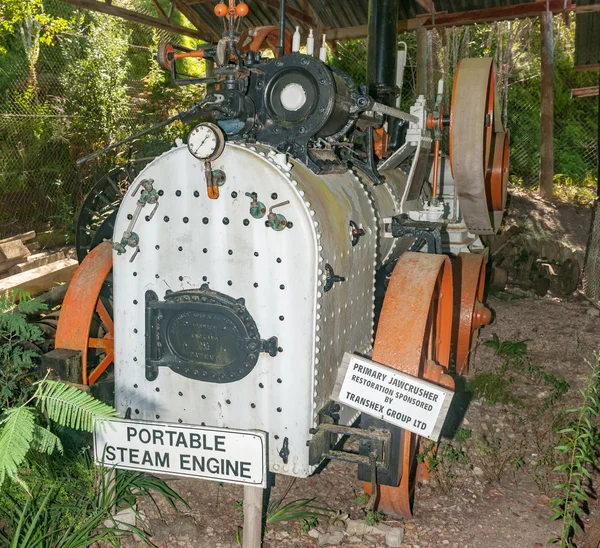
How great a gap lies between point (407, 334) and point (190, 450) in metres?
0.99

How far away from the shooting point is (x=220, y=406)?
9.03ft

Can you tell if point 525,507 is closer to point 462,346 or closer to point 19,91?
point 462,346

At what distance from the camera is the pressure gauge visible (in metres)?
2.45

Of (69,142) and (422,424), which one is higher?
(69,142)

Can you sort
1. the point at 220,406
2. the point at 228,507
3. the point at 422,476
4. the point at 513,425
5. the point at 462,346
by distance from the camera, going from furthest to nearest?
the point at 462,346
the point at 513,425
the point at 422,476
the point at 228,507
the point at 220,406

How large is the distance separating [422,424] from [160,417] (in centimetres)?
112

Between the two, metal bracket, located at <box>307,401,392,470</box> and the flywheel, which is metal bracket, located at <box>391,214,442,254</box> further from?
metal bracket, located at <box>307,401,392,470</box>

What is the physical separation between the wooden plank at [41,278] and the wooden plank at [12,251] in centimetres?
31

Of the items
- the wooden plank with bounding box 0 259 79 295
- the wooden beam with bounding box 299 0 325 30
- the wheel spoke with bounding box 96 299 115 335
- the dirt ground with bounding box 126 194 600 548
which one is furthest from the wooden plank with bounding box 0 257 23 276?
the wooden beam with bounding box 299 0 325 30

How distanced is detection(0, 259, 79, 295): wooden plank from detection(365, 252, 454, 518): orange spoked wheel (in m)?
4.55

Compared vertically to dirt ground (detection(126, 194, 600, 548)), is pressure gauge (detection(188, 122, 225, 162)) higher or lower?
higher

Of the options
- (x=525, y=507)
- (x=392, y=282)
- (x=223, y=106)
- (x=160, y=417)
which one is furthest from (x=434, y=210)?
(x=160, y=417)

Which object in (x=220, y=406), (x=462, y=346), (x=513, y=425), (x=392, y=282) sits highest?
(x=392, y=282)

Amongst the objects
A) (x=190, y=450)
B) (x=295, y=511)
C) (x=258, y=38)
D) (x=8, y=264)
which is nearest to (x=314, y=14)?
(x=8, y=264)
